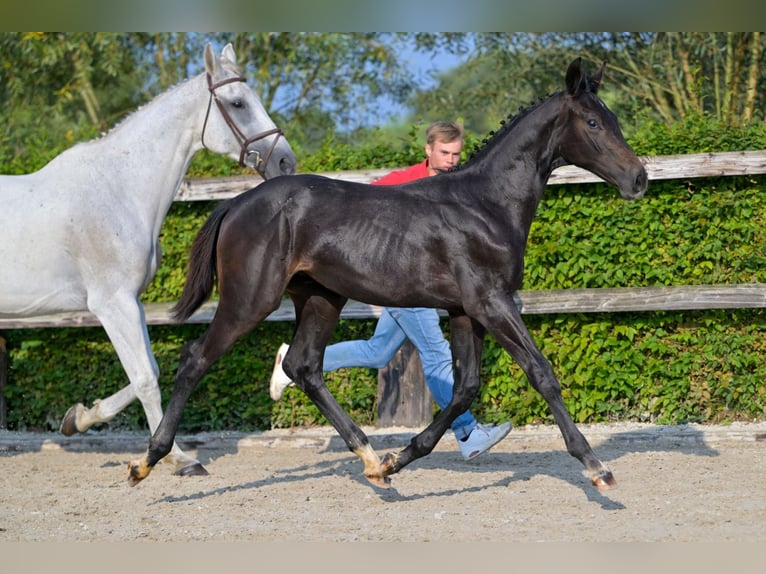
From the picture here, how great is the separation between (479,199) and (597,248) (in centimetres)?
212

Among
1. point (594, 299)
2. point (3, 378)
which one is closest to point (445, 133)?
point (594, 299)

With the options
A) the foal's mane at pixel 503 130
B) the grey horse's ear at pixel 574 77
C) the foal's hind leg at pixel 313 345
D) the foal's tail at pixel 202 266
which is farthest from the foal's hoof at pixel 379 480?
the grey horse's ear at pixel 574 77

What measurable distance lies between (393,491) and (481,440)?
0.72 metres

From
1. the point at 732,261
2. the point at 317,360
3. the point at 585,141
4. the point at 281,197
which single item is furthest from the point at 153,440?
the point at 732,261

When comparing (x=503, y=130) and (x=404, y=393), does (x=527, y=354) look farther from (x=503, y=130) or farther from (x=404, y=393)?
(x=404, y=393)

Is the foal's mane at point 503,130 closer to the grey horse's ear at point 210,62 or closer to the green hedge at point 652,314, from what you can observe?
the grey horse's ear at point 210,62

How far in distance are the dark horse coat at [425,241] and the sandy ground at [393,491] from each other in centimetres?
38

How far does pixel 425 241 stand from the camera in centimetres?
474

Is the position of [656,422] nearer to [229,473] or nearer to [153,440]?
[229,473]

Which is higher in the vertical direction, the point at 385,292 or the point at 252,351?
the point at 385,292

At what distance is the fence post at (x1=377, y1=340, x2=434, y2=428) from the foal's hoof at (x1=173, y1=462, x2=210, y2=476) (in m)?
1.50

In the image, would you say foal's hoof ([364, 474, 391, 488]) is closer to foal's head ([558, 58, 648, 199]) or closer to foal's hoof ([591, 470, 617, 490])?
foal's hoof ([591, 470, 617, 490])

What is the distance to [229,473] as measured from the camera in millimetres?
5848

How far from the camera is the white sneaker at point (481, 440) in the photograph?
18.2 feet
